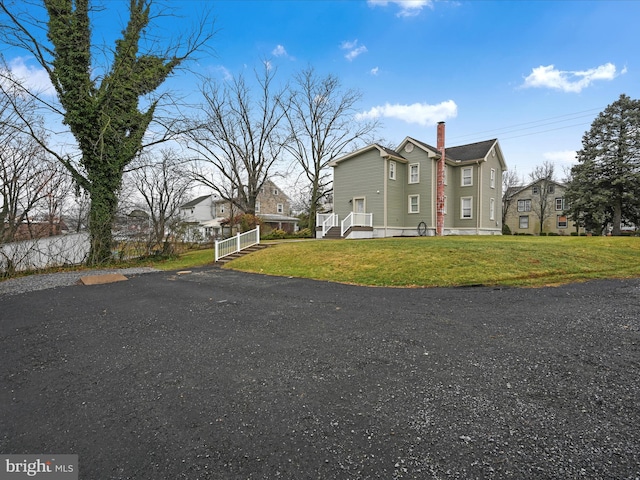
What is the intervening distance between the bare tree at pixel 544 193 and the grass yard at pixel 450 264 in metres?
28.3

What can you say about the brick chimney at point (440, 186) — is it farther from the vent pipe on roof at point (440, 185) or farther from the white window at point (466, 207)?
the white window at point (466, 207)

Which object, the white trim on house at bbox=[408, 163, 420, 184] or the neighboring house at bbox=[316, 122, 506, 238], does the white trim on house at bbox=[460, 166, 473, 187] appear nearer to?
the neighboring house at bbox=[316, 122, 506, 238]

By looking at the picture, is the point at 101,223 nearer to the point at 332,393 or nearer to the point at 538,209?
the point at 332,393

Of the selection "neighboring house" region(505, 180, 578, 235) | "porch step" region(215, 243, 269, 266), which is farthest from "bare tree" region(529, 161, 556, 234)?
"porch step" region(215, 243, 269, 266)

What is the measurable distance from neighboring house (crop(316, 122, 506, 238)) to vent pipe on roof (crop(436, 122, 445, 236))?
0.06m

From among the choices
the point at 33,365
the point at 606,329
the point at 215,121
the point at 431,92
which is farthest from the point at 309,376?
the point at 215,121

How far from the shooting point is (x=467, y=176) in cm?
2214

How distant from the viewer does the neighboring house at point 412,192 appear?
2033 cm

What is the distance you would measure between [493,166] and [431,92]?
1002 cm

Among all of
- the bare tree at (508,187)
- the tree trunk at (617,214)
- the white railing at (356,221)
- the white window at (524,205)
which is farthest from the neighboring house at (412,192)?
the bare tree at (508,187)

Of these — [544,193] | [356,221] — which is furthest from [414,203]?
[544,193]

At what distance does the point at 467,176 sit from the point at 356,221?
376 inches

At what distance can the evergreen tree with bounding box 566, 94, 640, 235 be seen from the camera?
22859 mm

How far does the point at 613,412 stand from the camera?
7.30ft
